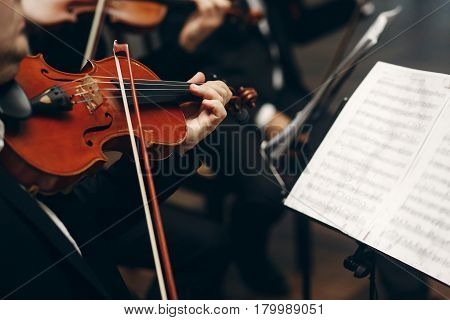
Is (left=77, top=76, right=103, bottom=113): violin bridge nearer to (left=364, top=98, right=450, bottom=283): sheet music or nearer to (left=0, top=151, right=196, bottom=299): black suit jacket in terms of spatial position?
(left=0, top=151, right=196, bottom=299): black suit jacket

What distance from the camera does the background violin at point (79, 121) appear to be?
2.03 feet

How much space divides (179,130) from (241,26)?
73cm

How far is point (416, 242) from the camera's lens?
0.64 metres

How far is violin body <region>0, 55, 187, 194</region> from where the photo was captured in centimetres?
62

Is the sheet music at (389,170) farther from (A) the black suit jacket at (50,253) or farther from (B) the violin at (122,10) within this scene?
(B) the violin at (122,10)

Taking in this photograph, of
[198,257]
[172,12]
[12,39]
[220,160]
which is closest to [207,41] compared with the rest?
[172,12]

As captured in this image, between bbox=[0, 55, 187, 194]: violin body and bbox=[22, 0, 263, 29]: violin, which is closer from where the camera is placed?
bbox=[0, 55, 187, 194]: violin body

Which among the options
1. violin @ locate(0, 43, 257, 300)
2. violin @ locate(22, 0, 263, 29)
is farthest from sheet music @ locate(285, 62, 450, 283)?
violin @ locate(22, 0, 263, 29)

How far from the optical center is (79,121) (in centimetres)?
69

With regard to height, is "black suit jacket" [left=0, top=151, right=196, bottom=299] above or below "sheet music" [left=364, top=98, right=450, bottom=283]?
below

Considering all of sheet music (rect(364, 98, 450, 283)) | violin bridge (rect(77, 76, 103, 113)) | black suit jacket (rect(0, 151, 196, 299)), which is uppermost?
violin bridge (rect(77, 76, 103, 113))

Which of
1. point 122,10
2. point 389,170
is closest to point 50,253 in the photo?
point 389,170

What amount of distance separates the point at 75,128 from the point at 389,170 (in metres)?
0.43

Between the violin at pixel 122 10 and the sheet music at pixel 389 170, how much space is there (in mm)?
666
